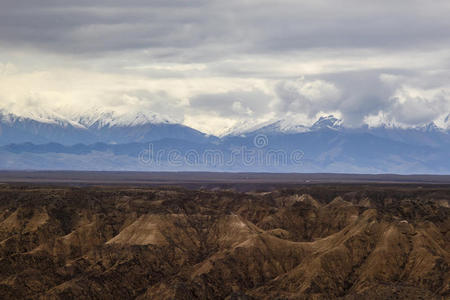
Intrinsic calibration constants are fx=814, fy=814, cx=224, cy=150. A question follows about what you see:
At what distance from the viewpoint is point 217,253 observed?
474 ft

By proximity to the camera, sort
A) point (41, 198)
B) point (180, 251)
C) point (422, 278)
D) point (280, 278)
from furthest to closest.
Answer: point (41, 198)
point (180, 251)
point (280, 278)
point (422, 278)

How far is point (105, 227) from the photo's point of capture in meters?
172

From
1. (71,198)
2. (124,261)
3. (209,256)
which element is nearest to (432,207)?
(209,256)

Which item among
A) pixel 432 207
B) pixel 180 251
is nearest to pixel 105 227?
pixel 180 251

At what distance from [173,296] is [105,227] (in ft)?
180

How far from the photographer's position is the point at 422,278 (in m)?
120

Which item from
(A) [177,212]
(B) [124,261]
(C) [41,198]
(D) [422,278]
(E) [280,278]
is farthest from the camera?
(C) [41,198]

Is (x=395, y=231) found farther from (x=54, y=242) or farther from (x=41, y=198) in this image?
(x=41, y=198)

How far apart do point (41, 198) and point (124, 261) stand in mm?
54952

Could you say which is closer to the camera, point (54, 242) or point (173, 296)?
point (173, 296)

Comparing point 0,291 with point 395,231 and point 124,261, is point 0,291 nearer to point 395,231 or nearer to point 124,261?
point 124,261

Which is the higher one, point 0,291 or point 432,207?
point 432,207

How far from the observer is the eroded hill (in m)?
123

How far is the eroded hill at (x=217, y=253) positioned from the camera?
404 feet
